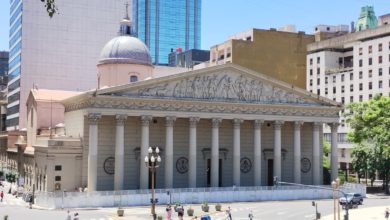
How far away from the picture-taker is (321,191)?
72.6 m

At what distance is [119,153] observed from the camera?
65188mm

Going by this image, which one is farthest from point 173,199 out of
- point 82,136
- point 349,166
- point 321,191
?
point 349,166

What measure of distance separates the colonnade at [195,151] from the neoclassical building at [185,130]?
0.38 feet

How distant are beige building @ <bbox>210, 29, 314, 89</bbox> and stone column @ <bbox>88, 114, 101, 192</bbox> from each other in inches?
2188

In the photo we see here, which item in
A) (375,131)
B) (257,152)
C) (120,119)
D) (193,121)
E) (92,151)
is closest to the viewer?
(92,151)

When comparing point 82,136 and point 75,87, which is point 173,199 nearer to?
point 82,136

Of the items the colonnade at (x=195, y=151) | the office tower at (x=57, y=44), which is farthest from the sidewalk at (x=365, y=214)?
the office tower at (x=57, y=44)

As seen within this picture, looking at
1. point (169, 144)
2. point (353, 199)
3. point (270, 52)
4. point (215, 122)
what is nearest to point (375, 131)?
point (353, 199)

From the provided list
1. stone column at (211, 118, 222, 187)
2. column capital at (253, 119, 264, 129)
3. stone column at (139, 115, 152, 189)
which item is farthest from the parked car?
stone column at (139, 115, 152, 189)

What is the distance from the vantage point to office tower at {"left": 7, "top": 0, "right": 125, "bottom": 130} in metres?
113

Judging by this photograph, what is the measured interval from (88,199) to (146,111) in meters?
12.8

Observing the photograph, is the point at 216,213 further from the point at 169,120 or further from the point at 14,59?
the point at 14,59

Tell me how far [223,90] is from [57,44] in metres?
56.1

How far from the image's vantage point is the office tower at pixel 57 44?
113062mm
